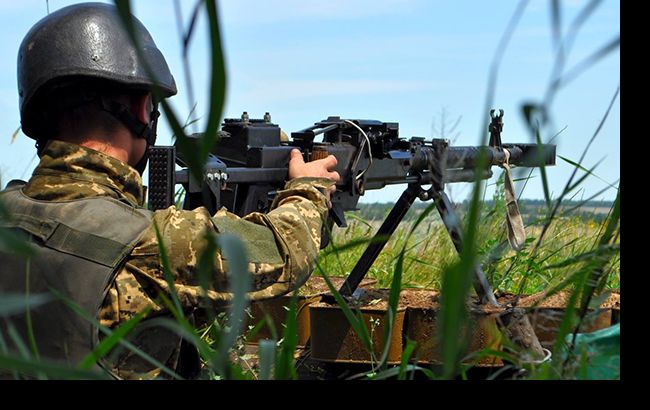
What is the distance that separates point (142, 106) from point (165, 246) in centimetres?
73

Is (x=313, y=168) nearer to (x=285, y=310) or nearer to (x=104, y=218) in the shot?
(x=104, y=218)

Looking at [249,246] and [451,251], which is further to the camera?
[451,251]

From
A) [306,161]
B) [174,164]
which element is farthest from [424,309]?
[174,164]

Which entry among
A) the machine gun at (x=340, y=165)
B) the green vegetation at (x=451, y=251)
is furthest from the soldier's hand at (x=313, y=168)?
the green vegetation at (x=451, y=251)

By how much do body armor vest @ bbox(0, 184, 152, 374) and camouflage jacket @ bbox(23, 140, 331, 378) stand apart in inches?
2.9

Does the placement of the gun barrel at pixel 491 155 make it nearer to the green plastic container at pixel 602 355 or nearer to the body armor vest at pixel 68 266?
the body armor vest at pixel 68 266

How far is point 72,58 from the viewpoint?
3244mm

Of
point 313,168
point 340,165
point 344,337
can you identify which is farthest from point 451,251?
point 313,168

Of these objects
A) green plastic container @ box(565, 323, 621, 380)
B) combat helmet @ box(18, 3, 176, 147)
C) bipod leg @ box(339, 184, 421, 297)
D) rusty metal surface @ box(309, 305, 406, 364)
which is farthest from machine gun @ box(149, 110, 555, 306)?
green plastic container @ box(565, 323, 621, 380)

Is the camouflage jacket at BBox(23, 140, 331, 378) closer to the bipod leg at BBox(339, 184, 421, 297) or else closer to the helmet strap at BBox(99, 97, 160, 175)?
the helmet strap at BBox(99, 97, 160, 175)

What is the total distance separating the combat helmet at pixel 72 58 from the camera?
3.24m

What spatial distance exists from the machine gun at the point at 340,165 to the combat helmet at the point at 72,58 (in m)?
0.41
